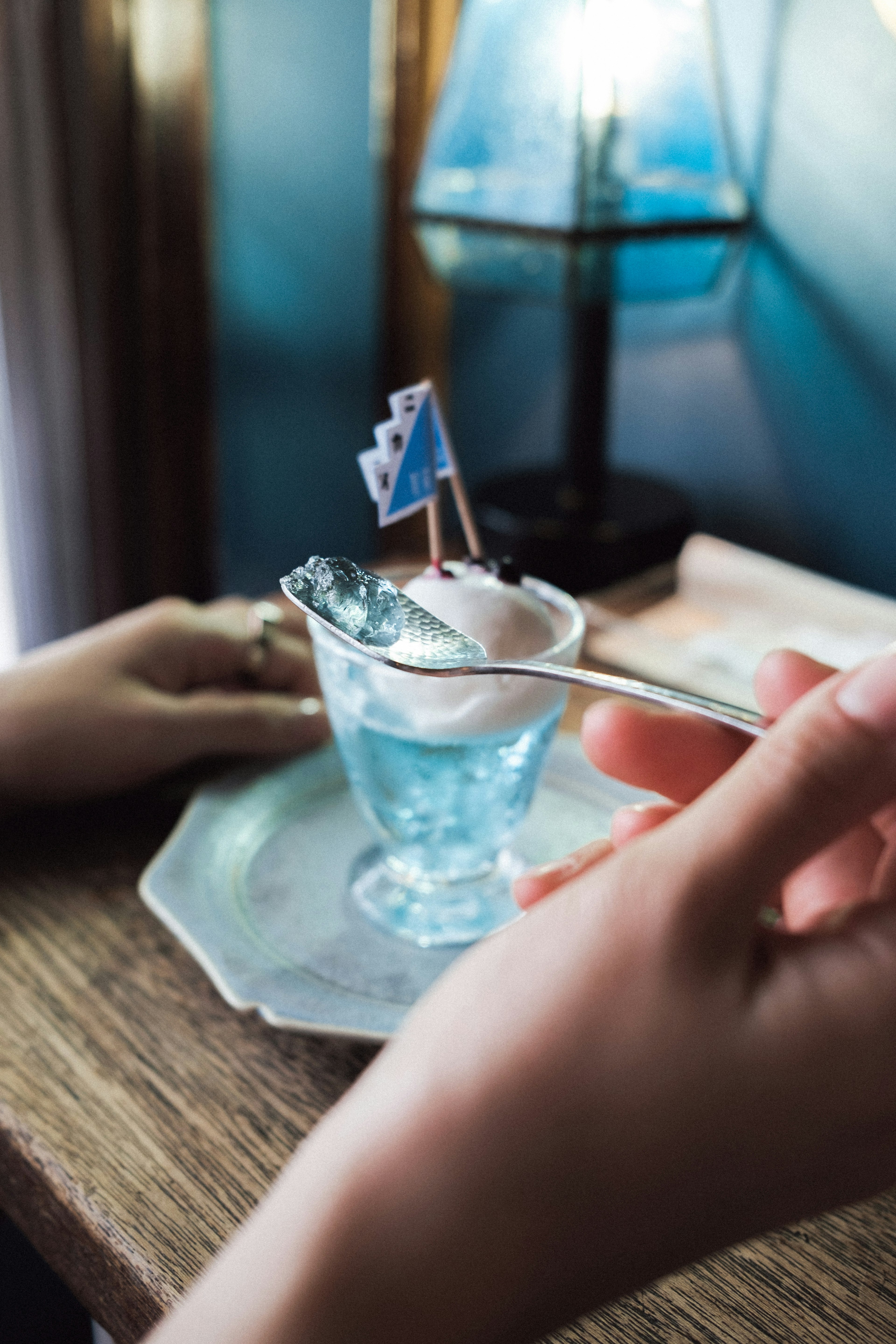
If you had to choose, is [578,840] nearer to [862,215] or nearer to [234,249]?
[862,215]

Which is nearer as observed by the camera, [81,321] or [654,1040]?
[654,1040]

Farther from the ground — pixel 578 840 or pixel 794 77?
pixel 794 77

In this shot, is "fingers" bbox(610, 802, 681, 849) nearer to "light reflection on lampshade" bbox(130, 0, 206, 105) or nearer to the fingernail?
the fingernail

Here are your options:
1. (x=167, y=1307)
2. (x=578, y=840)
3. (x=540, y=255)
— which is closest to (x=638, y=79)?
(x=540, y=255)

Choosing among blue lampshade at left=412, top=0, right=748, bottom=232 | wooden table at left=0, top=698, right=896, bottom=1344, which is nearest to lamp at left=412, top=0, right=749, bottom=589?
blue lampshade at left=412, top=0, right=748, bottom=232

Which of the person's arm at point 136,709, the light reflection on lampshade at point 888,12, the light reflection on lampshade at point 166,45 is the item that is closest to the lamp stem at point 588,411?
the light reflection on lampshade at point 888,12

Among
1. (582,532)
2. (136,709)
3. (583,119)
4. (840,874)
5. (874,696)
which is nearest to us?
(874,696)

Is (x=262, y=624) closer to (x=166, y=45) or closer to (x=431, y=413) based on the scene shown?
(x=431, y=413)

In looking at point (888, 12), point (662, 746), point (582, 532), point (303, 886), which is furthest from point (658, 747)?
point (888, 12)
